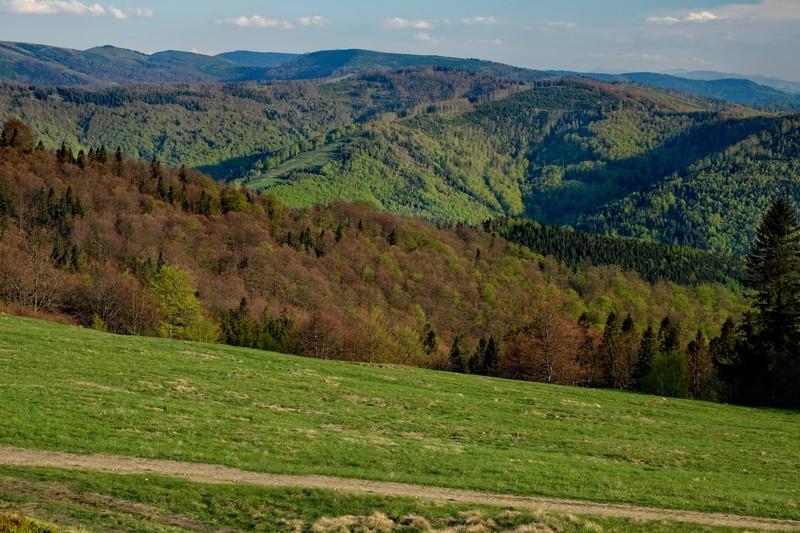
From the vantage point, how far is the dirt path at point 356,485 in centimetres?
2319

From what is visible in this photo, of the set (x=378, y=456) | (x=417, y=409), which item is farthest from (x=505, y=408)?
(x=378, y=456)

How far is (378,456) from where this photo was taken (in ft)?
92.5

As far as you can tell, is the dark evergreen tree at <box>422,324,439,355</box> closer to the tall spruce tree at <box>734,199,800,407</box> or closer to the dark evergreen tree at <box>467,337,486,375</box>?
the dark evergreen tree at <box>467,337,486,375</box>

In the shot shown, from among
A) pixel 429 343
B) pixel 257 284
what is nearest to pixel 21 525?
pixel 429 343

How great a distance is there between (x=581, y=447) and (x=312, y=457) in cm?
1375

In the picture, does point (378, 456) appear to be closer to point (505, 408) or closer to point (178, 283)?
point (505, 408)

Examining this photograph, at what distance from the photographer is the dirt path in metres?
23.2

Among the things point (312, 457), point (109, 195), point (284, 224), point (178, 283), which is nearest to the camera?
point (312, 457)

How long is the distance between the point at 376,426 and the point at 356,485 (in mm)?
9586

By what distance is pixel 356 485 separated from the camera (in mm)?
24484

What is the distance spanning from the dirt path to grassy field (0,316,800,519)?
1.98 ft

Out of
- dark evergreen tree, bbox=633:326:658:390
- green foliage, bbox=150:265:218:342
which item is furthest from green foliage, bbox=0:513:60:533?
dark evergreen tree, bbox=633:326:658:390

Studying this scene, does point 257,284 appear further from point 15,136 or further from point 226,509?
point 226,509

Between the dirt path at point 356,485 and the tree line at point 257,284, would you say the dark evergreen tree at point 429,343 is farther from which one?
the dirt path at point 356,485
